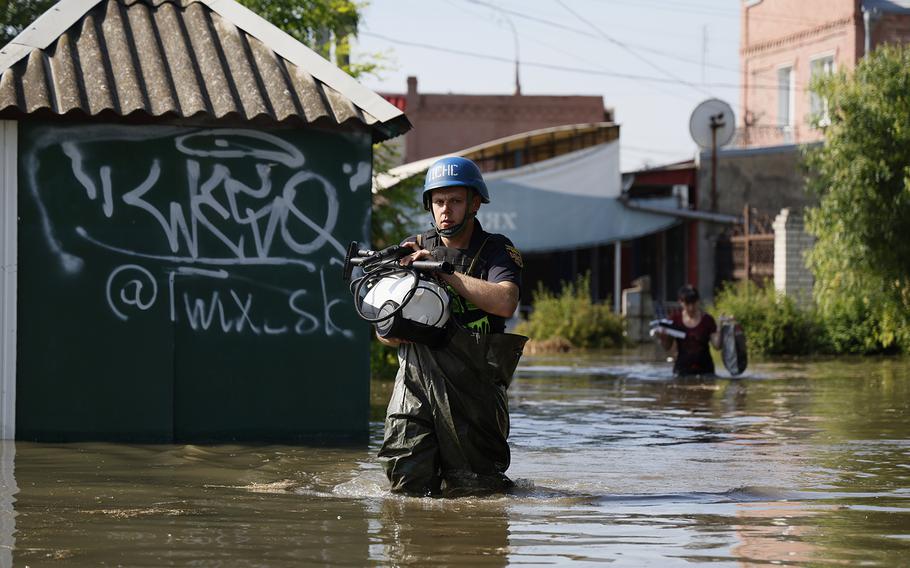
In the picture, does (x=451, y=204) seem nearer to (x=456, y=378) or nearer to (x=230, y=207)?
(x=456, y=378)

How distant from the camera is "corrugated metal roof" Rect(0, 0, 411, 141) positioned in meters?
11.0

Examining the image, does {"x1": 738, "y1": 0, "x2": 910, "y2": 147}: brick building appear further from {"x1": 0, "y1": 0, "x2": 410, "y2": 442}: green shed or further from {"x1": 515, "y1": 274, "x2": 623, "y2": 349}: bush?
{"x1": 0, "y1": 0, "x2": 410, "y2": 442}: green shed

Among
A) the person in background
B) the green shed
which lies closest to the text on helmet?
the green shed

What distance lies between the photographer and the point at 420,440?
8.22 meters

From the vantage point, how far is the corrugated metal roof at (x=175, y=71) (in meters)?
11.0

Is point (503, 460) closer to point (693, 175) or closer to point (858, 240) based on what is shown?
point (858, 240)

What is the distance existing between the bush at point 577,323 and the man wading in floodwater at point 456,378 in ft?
71.0

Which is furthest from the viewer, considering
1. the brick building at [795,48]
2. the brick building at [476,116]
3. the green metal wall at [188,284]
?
the brick building at [476,116]

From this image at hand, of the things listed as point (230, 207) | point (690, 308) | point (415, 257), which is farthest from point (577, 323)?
point (415, 257)

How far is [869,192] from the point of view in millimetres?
24797

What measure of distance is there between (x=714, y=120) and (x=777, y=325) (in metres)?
11.6

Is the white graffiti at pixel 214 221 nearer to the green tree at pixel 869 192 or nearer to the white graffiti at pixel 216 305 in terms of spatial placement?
the white graffiti at pixel 216 305

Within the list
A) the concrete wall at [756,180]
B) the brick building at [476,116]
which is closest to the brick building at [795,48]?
the concrete wall at [756,180]

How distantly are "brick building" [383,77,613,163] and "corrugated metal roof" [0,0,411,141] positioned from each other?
134ft
